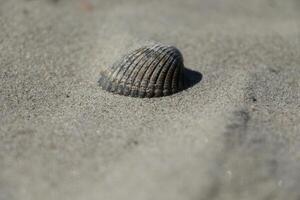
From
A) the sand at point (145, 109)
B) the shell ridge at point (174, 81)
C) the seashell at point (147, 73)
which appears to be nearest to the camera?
the sand at point (145, 109)

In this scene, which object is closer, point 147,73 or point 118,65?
point 147,73

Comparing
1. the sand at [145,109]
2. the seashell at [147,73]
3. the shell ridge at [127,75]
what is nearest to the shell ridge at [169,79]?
the seashell at [147,73]

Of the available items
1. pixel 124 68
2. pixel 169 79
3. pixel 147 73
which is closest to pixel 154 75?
pixel 147 73

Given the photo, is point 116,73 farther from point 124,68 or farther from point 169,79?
point 169,79

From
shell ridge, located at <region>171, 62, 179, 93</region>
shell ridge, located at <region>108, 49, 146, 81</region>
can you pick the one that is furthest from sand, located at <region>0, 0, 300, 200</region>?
shell ridge, located at <region>108, 49, 146, 81</region>

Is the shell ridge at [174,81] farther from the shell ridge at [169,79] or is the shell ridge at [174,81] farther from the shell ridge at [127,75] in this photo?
the shell ridge at [127,75]

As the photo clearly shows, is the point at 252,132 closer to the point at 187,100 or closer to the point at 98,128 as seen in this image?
the point at 187,100

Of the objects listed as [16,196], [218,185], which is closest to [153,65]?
[218,185]
